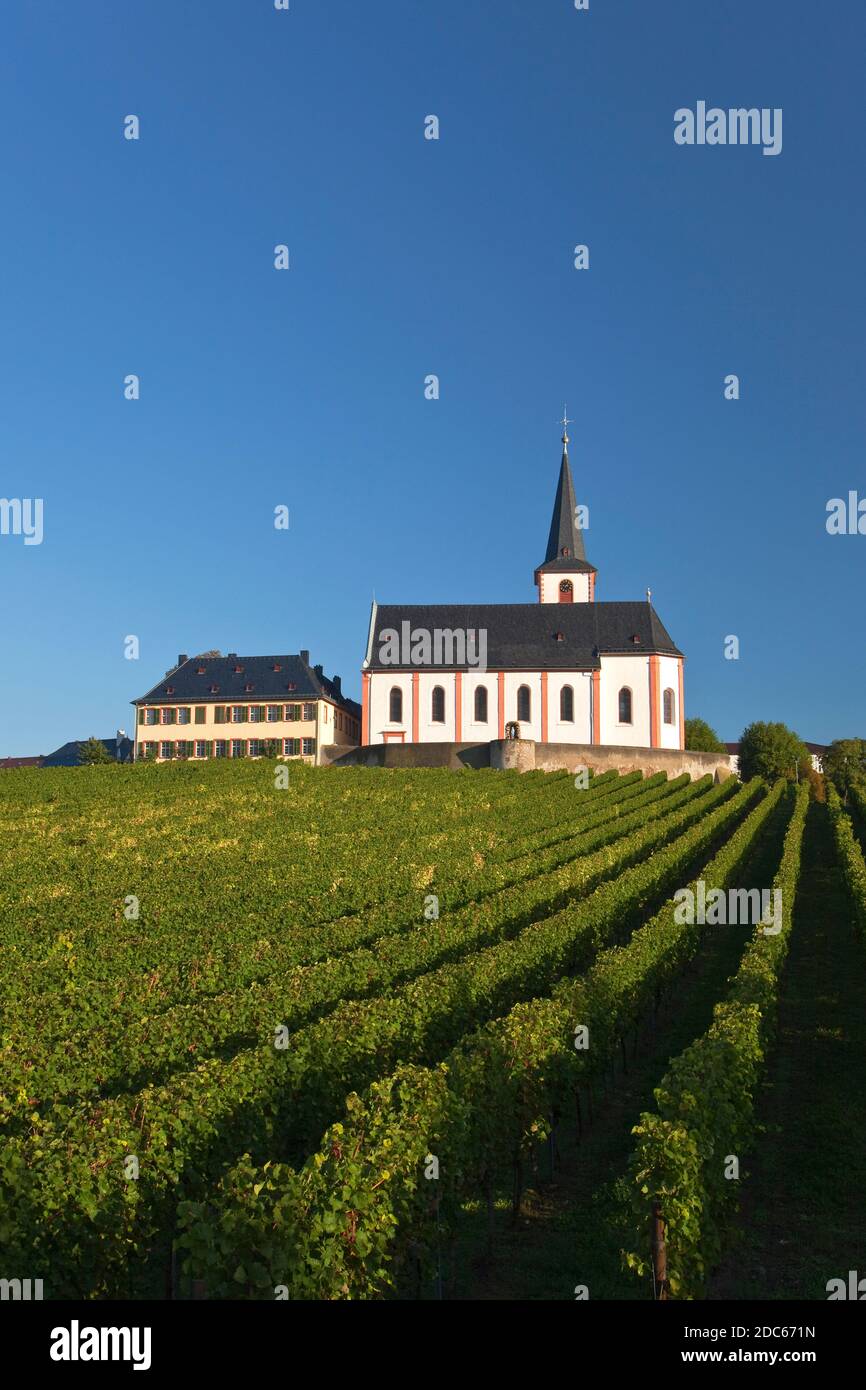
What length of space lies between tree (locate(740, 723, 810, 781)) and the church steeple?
22401mm

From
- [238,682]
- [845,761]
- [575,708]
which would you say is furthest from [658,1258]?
[845,761]

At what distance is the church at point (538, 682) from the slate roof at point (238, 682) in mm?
7319

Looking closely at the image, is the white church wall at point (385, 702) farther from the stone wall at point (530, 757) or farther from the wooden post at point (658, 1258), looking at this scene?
the wooden post at point (658, 1258)

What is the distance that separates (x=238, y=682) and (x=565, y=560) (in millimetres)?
28097

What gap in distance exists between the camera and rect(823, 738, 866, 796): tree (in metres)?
105

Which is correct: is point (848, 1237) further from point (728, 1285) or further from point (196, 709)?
point (196, 709)

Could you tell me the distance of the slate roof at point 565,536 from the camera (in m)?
86.8

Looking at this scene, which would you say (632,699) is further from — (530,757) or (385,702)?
(385,702)

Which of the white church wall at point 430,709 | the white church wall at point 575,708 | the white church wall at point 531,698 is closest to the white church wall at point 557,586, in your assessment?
the white church wall at point 575,708

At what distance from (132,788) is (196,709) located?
31.1 metres

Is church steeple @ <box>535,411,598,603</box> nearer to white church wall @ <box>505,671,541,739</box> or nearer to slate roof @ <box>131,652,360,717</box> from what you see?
white church wall @ <box>505,671,541,739</box>

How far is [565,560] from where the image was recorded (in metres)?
87.1

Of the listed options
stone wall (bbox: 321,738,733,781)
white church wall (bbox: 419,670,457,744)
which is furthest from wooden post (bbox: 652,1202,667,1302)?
white church wall (bbox: 419,670,457,744)
